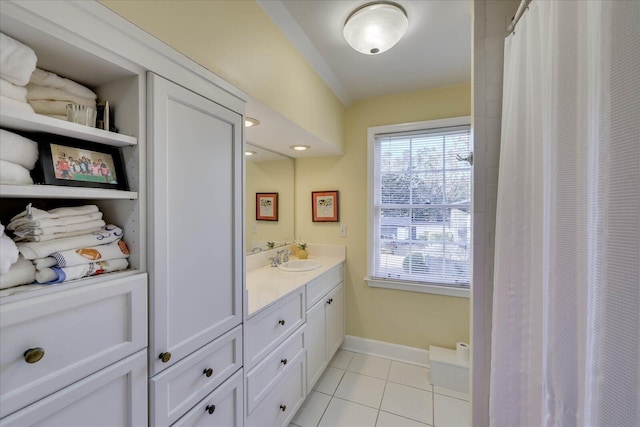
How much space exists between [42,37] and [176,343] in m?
0.95

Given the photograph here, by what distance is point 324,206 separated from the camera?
264 centimetres

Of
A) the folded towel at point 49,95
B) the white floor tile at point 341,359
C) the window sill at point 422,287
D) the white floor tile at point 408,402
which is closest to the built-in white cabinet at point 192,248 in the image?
Answer: the folded towel at point 49,95

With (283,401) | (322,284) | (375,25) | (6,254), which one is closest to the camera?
(6,254)

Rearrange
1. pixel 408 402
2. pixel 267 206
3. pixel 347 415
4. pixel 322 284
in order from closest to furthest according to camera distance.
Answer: pixel 347 415, pixel 408 402, pixel 322 284, pixel 267 206

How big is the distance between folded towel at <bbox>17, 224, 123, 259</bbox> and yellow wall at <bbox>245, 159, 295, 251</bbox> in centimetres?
131

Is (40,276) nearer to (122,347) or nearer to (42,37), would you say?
(122,347)

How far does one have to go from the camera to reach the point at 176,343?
2.91 feet

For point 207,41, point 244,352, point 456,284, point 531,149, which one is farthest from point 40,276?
point 456,284

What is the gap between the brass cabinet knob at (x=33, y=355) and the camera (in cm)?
55

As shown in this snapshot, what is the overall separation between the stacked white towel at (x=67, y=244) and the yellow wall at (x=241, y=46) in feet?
2.01

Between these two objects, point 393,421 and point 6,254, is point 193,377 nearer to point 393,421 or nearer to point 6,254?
point 6,254

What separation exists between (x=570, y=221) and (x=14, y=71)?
1.33 m

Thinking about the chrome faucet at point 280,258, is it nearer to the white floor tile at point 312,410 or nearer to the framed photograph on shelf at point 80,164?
the white floor tile at point 312,410

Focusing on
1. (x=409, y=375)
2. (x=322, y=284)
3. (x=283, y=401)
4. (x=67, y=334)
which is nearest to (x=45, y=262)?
(x=67, y=334)
